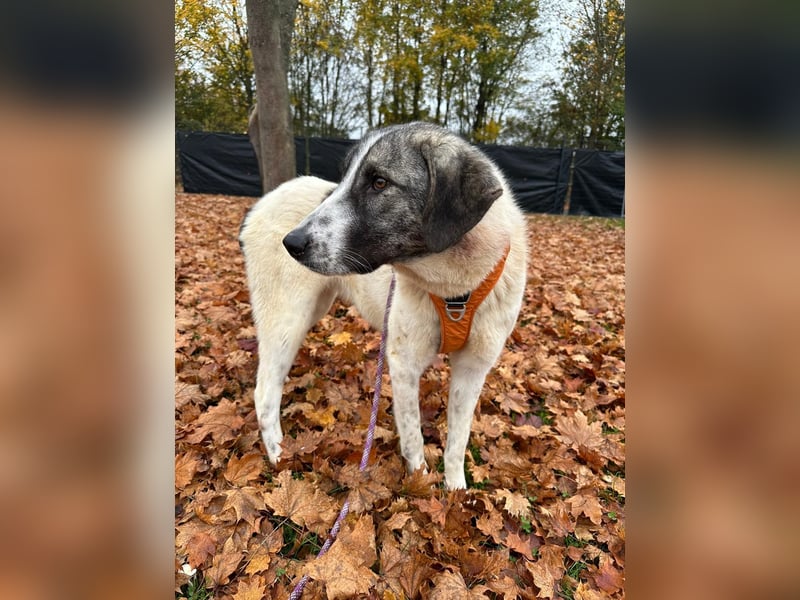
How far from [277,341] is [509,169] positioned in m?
17.1

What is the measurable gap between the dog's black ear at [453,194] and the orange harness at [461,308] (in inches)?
13.7

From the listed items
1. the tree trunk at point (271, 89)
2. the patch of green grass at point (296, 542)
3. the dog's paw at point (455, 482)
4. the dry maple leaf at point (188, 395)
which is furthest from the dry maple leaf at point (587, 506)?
the tree trunk at point (271, 89)

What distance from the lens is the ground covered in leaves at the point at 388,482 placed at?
2.03 meters

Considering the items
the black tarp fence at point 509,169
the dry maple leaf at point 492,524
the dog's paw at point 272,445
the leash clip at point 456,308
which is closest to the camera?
the dry maple leaf at point 492,524

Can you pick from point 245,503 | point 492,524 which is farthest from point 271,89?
point 492,524

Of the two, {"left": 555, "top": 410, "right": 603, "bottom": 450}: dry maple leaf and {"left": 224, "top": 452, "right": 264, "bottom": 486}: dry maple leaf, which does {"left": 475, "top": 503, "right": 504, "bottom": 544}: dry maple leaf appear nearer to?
{"left": 555, "top": 410, "right": 603, "bottom": 450}: dry maple leaf

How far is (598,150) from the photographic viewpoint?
17.8 m

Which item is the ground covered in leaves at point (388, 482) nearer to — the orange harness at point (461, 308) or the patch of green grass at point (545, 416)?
the patch of green grass at point (545, 416)

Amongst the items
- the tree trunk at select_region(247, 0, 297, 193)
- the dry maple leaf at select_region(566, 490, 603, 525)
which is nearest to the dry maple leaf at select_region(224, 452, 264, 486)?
the dry maple leaf at select_region(566, 490, 603, 525)

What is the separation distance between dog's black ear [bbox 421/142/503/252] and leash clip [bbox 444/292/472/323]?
344mm
